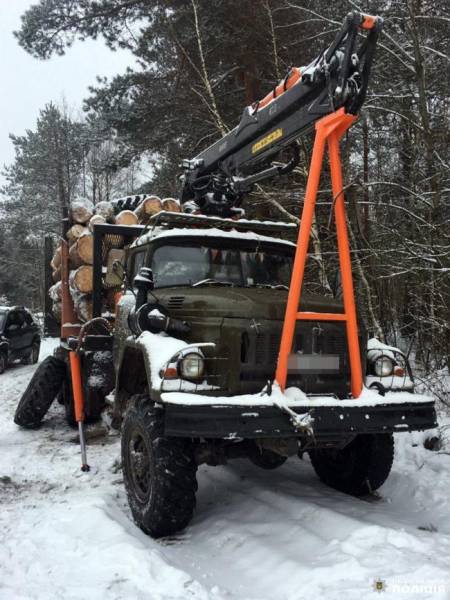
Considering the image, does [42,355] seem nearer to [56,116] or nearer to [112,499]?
[112,499]

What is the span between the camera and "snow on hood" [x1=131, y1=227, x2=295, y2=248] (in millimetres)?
5207

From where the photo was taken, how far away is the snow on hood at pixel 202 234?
5207mm

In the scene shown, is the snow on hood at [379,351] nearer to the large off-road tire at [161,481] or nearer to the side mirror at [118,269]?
the large off-road tire at [161,481]

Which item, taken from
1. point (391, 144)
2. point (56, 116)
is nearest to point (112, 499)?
point (391, 144)

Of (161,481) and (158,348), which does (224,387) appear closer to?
(158,348)

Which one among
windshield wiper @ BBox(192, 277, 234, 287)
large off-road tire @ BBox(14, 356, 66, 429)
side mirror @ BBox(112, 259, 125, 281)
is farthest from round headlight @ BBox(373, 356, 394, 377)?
large off-road tire @ BBox(14, 356, 66, 429)

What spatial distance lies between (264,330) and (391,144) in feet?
20.7

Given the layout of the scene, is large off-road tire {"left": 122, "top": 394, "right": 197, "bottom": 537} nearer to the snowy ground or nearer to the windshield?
the snowy ground

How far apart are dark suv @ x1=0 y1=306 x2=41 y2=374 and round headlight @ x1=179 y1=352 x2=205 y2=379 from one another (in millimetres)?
10978

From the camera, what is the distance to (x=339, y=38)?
3982 mm

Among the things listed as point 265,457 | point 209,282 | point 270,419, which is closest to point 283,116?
point 209,282

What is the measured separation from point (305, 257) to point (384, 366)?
4.08 feet

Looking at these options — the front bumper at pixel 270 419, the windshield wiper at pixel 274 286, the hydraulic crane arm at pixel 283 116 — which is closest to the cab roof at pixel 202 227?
the windshield wiper at pixel 274 286

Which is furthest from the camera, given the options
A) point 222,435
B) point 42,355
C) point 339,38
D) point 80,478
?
point 42,355
